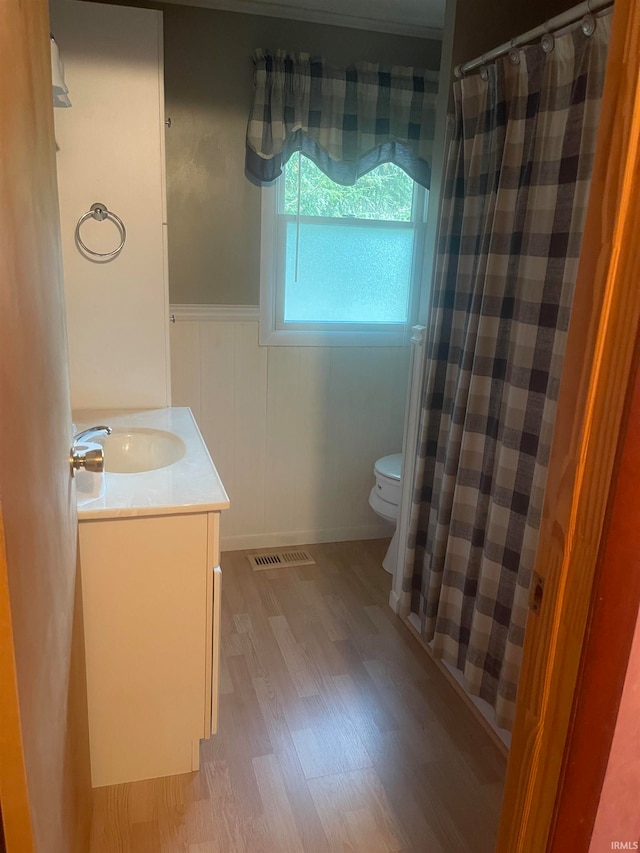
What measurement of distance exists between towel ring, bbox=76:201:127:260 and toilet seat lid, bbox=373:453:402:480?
142cm

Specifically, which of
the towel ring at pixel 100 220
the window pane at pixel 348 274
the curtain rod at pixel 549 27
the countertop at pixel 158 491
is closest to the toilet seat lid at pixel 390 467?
the window pane at pixel 348 274

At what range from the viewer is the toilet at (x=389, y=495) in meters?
2.83

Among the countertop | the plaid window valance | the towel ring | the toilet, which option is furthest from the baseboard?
the plaid window valance

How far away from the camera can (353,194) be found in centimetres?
292

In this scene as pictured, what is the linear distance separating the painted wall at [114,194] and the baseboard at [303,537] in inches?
38.9

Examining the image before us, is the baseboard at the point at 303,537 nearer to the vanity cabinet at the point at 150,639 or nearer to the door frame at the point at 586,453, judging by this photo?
the vanity cabinet at the point at 150,639

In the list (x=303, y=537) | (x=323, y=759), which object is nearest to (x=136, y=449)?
(x=323, y=759)

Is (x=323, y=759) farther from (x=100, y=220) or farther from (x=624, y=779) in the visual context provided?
(x=100, y=220)

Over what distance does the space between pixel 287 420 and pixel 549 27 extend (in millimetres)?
1890

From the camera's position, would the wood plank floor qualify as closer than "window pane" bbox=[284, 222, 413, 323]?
Yes

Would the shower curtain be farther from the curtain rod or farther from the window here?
the window

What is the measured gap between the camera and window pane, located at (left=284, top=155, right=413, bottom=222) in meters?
2.83

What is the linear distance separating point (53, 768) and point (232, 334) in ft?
6.81

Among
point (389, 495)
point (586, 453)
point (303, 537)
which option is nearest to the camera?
point (586, 453)
